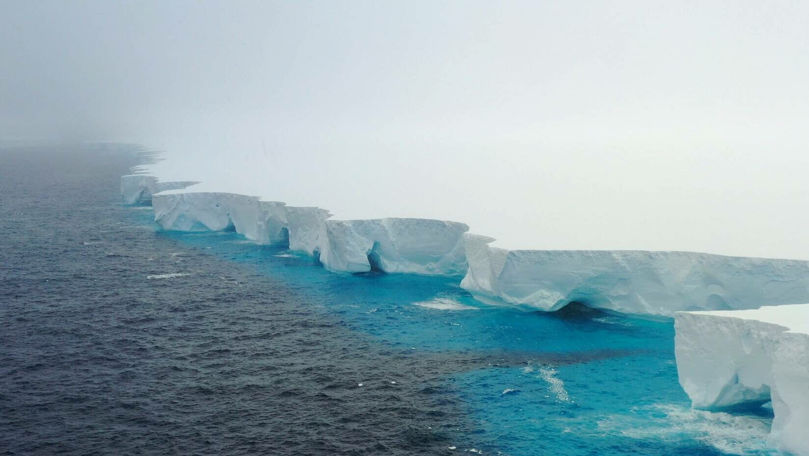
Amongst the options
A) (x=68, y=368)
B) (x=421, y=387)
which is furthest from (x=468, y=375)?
(x=68, y=368)

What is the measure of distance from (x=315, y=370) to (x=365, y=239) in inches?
335

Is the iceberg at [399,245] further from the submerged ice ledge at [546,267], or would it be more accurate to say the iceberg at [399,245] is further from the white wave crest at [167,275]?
the white wave crest at [167,275]

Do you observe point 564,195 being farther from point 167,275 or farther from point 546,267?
point 167,275

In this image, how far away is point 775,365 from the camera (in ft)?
38.4

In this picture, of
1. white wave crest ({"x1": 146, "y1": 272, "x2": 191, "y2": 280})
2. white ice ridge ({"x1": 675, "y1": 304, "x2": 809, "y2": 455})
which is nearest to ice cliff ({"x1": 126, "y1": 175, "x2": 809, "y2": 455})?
white ice ridge ({"x1": 675, "y1": 304, "x2": 809, "y2": 455})

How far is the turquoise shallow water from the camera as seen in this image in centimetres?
1313

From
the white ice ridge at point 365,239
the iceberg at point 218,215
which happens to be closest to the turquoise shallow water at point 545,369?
the white ice ridge at point 365,239

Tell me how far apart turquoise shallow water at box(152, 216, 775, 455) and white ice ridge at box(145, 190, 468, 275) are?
1.78 ft

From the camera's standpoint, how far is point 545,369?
16.7 meters

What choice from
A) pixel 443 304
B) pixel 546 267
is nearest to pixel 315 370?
pixel 443 304

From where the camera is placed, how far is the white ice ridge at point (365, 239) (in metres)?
24.0

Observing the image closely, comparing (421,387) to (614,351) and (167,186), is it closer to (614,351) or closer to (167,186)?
(614,351)

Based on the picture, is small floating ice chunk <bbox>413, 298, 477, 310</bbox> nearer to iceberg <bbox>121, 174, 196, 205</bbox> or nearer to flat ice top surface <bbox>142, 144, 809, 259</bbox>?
flat ice top surface <bbox>142, 144, 809, 259</bbox>

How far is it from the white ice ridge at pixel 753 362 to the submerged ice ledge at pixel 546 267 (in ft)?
11.7
